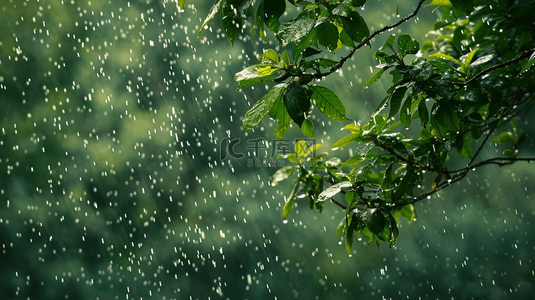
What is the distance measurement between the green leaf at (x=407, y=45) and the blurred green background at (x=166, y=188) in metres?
3.48

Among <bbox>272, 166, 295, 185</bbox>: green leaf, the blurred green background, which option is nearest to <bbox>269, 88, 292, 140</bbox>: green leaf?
<bbox>272, 166, 295, 185</bbox>: green leaf

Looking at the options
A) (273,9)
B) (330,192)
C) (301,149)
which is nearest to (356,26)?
(273,9)

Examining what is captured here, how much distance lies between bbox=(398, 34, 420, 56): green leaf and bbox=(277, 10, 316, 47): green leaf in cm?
23

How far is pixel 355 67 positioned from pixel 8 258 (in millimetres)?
4551

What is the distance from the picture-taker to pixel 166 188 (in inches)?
174

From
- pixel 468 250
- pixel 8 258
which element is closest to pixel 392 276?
pixel 468 250

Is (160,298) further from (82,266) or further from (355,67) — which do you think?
(355,67)

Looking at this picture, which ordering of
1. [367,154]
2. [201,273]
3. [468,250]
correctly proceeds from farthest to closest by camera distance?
[201,273] < [468,250] < [367,154]

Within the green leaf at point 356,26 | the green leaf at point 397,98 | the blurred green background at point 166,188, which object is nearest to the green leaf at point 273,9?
the green leaf at point 356,26

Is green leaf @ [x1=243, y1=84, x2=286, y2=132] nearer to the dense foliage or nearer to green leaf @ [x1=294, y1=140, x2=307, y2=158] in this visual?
the dense foliage

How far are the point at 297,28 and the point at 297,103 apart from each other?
104mm

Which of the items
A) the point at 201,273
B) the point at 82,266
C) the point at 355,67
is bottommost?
the point at 201,273

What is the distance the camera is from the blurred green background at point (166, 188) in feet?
13.7

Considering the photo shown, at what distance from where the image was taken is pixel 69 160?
176 inches
